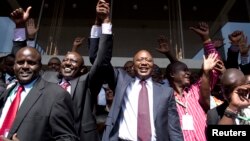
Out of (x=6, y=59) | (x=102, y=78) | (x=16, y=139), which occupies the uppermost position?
(x=6, y=59)

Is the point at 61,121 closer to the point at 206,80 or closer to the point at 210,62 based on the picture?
the point at 206,80

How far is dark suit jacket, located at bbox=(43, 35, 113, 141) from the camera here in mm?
3285

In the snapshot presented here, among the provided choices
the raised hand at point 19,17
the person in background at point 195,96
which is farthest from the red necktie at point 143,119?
the raised hand at point 19,17

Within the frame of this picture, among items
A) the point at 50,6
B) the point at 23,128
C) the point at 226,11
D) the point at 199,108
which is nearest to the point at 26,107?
the point at 23,128

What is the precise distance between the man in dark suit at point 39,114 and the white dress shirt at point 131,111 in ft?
2.41

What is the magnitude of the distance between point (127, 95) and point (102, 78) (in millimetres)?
310

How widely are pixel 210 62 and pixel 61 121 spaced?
71.7 inches

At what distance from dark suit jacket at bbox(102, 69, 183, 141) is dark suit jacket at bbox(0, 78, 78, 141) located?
72cm

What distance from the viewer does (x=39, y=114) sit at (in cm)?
249

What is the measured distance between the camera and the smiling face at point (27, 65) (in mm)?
2770

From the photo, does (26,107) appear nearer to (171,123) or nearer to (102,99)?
(171,123)

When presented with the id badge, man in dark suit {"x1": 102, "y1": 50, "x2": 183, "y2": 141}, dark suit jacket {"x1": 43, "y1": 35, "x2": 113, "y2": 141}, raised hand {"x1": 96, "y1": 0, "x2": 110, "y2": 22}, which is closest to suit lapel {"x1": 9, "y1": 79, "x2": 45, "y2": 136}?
dark suit jacket {"x1": 43, "y1": 35, "x2": 113, "y2": 141}

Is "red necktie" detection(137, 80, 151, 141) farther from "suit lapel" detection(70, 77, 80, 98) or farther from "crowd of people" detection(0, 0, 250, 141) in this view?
"suit lapel" detection(70, 77, 80, 98)

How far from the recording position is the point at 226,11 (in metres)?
9.72
